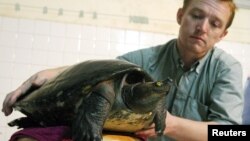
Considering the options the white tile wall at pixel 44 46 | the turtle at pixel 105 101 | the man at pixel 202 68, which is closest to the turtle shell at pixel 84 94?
the turtle at pixel 105 101

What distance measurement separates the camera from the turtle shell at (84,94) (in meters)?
0.66

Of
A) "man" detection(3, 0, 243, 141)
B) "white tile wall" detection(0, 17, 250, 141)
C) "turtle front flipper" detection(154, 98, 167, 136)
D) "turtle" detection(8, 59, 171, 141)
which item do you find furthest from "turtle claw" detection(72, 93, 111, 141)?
"white tile wall" detection(0, 17, 250, 141)

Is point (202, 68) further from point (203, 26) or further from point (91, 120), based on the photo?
point (91, 120)

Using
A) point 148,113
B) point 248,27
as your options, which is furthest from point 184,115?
point 248,27

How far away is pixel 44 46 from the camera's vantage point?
1.93 metres

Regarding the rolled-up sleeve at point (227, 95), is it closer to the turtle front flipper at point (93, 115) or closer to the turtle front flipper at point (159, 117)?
the turtle front flipper at point (159, 117)

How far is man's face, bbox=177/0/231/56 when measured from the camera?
1.08 m

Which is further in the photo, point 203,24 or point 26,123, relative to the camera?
point 203,24

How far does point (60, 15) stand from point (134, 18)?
41cm

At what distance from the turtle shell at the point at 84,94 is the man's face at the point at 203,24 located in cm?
43

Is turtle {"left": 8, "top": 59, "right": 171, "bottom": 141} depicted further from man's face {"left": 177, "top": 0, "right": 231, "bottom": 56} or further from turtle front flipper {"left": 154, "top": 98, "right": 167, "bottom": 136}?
man's face {"left": 177, "top": 0, "right": 231, "bottom": 56}

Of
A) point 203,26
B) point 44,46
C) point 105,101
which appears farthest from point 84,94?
point 44,46

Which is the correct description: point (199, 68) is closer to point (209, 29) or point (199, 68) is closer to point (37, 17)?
point (209, 29)

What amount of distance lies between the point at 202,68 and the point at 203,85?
0.20 ft
